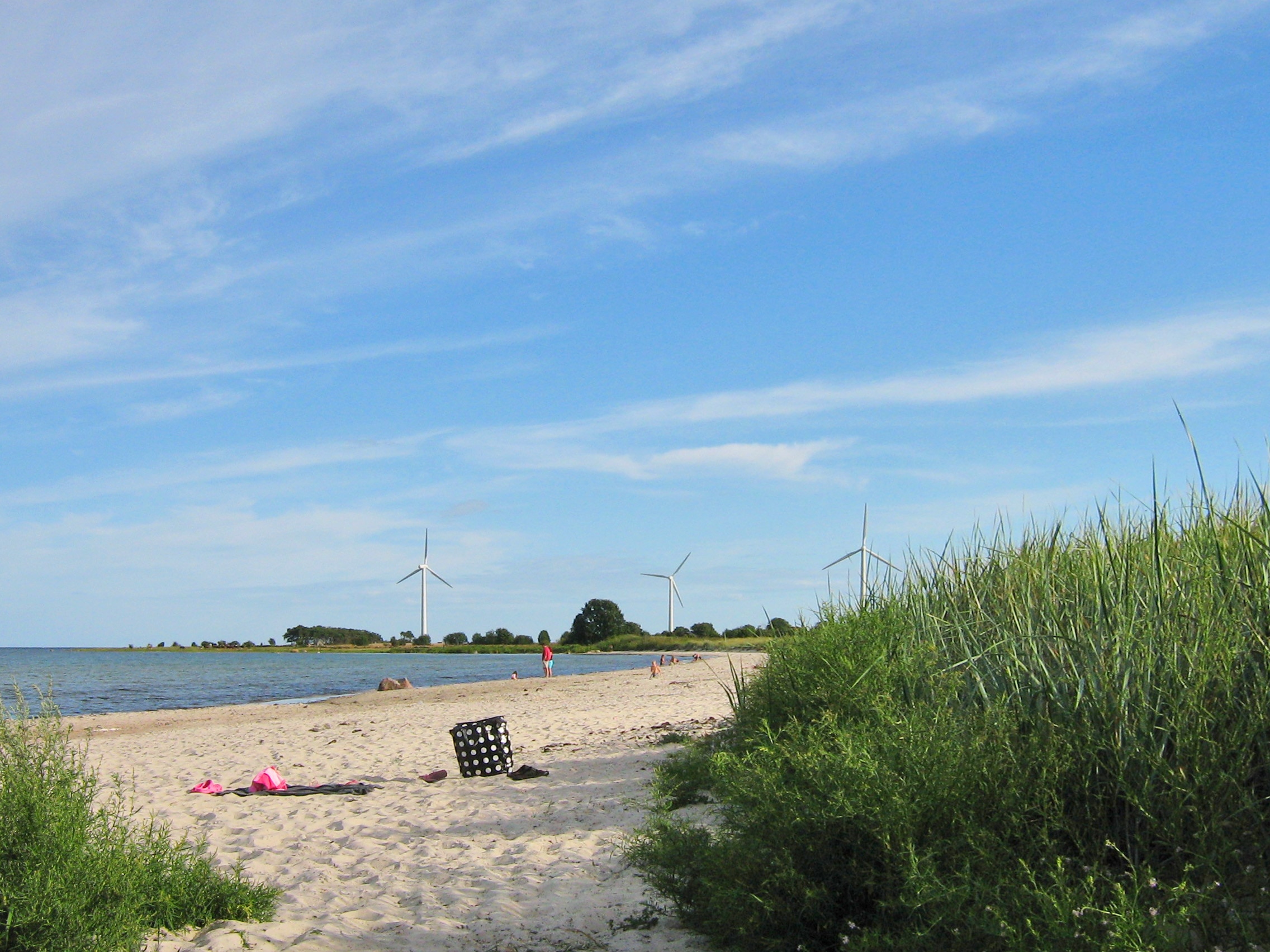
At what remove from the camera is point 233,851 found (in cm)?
882

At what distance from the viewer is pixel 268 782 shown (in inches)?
471

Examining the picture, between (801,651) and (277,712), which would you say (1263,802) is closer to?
(801,651)

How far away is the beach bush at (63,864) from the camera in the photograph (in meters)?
5.42

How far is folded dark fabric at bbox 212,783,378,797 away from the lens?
11695 millimetres

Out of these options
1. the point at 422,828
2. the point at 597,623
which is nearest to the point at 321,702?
the point at 422,828

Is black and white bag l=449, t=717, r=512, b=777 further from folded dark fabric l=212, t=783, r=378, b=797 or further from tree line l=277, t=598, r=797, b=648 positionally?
tree line l=277, t=598, r=797, b=648

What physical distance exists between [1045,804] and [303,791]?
30.1 ft

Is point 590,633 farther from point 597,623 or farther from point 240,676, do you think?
point 240,676

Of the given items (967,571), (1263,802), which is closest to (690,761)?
(967,571)

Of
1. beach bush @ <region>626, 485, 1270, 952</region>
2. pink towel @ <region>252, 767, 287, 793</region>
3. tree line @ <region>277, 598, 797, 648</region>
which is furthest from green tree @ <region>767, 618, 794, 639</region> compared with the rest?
tree line @ <region>277, 598, 797, 648</region>

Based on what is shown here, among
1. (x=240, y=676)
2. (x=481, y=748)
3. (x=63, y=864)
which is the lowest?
(x=240, y=676)

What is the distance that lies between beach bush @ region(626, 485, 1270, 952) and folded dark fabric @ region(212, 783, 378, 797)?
238 inches

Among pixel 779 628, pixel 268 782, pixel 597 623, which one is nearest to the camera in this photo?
pixel 779 628

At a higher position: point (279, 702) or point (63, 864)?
point (63, 864)
